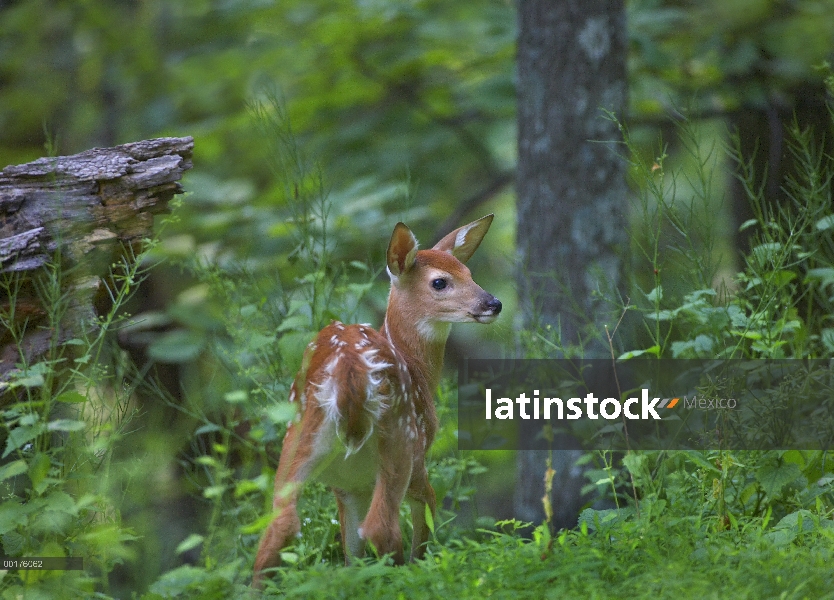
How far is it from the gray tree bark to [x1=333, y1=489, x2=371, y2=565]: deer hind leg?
2.20 metres

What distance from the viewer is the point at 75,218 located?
3721mm

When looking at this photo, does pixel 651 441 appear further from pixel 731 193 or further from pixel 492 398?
pixel 731 193

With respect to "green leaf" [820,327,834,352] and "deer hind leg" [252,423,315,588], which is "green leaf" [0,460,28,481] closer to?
"deer hind leg" [252,423,315,588]

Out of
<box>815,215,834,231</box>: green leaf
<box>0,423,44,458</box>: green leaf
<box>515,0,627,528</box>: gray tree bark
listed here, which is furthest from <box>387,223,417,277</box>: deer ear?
<box>515,0,627,528</box>: gray tree bark

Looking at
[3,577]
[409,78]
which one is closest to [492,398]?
[3,577]

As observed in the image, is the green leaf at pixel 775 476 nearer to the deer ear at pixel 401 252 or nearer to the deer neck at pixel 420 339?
the deer neck at pixel 420 339

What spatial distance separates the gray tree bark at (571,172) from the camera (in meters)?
5.35

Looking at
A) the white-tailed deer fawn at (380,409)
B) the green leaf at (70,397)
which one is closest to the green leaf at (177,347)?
the green leaf at (70,397)

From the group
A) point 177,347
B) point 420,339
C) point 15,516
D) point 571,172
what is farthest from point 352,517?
point 177,347

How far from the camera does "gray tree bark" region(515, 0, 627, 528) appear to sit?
535 cm

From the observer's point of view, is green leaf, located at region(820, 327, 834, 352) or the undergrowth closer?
the undergrowth

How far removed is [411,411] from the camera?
3168mm

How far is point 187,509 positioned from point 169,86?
13.3ft

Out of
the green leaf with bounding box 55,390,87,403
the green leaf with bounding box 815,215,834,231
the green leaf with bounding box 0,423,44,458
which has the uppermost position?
the green leaf with bounding box 815,215,834,231
